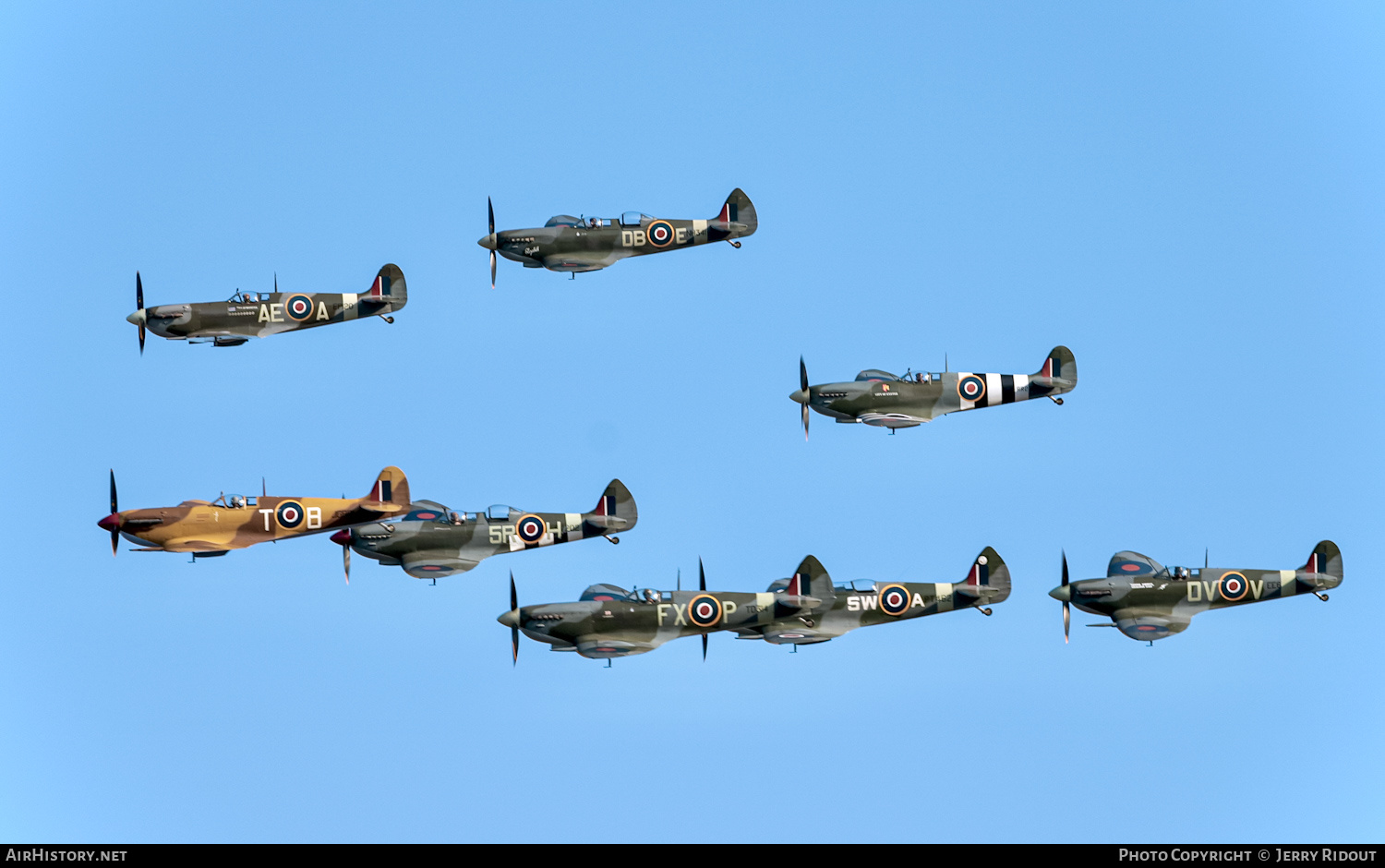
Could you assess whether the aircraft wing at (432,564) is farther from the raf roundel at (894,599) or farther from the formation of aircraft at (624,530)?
the raf roundel at (894,599)

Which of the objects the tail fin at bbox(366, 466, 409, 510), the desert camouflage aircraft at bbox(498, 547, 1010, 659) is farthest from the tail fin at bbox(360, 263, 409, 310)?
the desert camouflage aircraft at bbox(498, 547, 1010, 659)

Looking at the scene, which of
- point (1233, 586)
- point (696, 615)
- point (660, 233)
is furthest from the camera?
point (660, 233)

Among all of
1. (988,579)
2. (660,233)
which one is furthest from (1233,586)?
(660,233)

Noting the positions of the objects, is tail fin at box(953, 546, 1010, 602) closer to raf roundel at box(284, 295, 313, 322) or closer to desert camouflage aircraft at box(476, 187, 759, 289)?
desert camouflage aircraft at box(476, 187, 759, 289)

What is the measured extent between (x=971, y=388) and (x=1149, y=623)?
8588 millimetres

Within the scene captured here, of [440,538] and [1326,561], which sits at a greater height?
[440,538]

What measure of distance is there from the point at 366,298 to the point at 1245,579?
25671mm

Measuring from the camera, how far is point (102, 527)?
71688mm

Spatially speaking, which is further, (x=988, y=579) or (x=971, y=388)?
(x=971, y=388)

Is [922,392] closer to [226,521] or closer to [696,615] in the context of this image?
[696,615]

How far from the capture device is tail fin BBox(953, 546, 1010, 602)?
74.3 m

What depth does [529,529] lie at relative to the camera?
74.8 m
